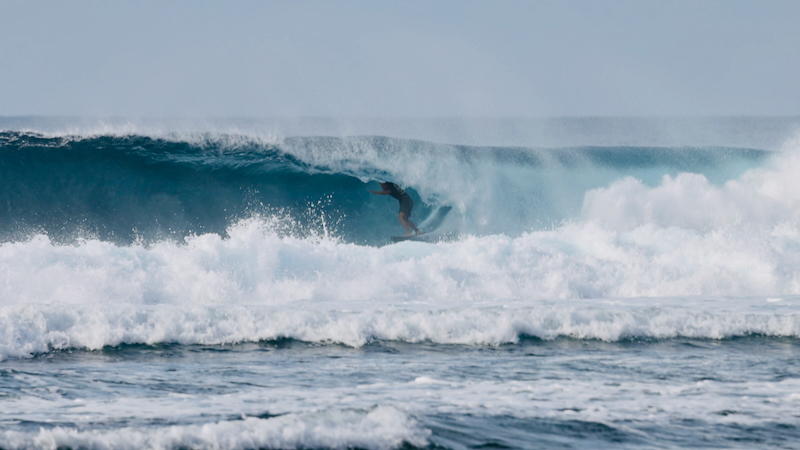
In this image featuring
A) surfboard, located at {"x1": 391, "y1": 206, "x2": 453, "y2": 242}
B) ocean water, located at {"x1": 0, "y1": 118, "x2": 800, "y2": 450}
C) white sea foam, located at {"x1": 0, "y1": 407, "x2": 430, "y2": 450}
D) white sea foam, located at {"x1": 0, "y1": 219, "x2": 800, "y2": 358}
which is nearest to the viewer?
white sea foam, located at {"x1": 0, "y1": 407, "x2": 430, "y2": 450}

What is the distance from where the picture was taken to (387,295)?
10.9 meters

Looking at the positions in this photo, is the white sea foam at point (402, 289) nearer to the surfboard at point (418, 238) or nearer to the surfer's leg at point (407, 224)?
the surfboard at point (418, 238)

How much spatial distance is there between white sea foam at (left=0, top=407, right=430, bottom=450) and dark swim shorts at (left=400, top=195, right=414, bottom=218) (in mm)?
10836

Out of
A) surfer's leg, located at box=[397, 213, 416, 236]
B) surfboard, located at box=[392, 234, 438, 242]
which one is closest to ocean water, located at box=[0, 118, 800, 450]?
surfer's leg, located at box=[397, 213, 416, 236]

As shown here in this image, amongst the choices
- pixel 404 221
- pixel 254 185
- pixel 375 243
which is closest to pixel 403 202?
pixel 404 221

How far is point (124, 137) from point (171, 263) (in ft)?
22.6

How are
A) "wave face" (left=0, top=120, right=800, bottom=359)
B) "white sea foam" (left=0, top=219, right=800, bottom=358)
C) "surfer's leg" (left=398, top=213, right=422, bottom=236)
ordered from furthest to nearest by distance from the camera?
"surfer's leg" (left=398, top=213, right=422, bottom=236), "wave face" (left=0, top=120, right=800, bottom=359), "white sea foam" (left=0, top=219, right=800, bottom=358)

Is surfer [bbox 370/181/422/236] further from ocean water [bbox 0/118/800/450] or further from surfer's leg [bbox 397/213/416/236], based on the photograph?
ocean water [bbox 0/118/800/450]

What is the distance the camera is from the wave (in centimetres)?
1499

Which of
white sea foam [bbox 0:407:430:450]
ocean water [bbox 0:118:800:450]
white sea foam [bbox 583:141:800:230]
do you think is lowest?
white sea foam [bbox 0:407:430:450]

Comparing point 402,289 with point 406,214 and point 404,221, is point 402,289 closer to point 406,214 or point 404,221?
point 404,221

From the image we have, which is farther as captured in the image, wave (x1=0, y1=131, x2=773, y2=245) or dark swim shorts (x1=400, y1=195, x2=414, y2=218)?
dark swim shorts (x1=400, y1=195, x2=414, y2=218)

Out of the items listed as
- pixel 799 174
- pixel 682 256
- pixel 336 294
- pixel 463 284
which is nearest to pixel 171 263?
pixel 336 294

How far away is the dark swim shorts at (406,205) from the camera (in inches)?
621
